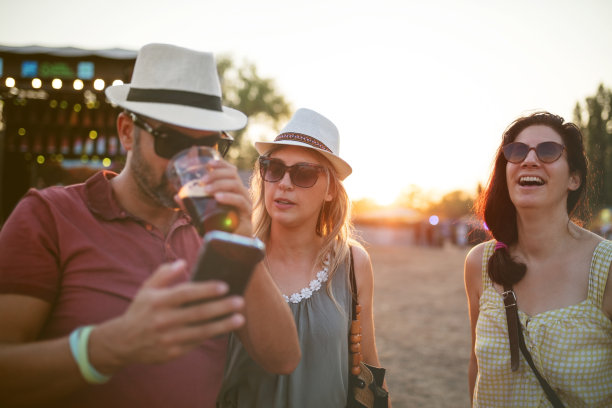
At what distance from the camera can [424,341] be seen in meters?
7.43

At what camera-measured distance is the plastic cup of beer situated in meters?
1.30

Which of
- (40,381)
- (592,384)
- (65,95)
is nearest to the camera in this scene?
(40,381)

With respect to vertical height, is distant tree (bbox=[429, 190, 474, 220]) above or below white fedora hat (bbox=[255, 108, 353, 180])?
below

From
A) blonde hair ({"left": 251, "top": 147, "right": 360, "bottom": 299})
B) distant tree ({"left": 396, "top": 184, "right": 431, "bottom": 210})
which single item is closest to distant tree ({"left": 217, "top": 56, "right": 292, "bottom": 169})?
blonde hair ({"left": 251, "top": 147, "right": 360, "bottom": 299})

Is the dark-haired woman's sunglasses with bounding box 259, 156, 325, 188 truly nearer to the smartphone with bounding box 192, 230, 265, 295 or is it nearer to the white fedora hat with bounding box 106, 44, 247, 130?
the white fedora hat with bounding box 106, 44, 247, 130

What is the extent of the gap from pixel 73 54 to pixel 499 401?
9.68 meters

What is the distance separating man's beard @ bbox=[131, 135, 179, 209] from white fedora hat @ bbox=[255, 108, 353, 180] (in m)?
1.21

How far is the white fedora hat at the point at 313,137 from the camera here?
2742 mm

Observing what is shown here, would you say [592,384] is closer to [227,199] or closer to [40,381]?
[227,199]

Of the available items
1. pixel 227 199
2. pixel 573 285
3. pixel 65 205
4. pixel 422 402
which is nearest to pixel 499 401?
pixel 573 285

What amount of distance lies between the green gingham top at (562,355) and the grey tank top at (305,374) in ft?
2.83

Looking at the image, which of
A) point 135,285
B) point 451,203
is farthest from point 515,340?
point 451,203

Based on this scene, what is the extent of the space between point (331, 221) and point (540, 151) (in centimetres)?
143

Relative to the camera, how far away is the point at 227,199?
4.30 feet
